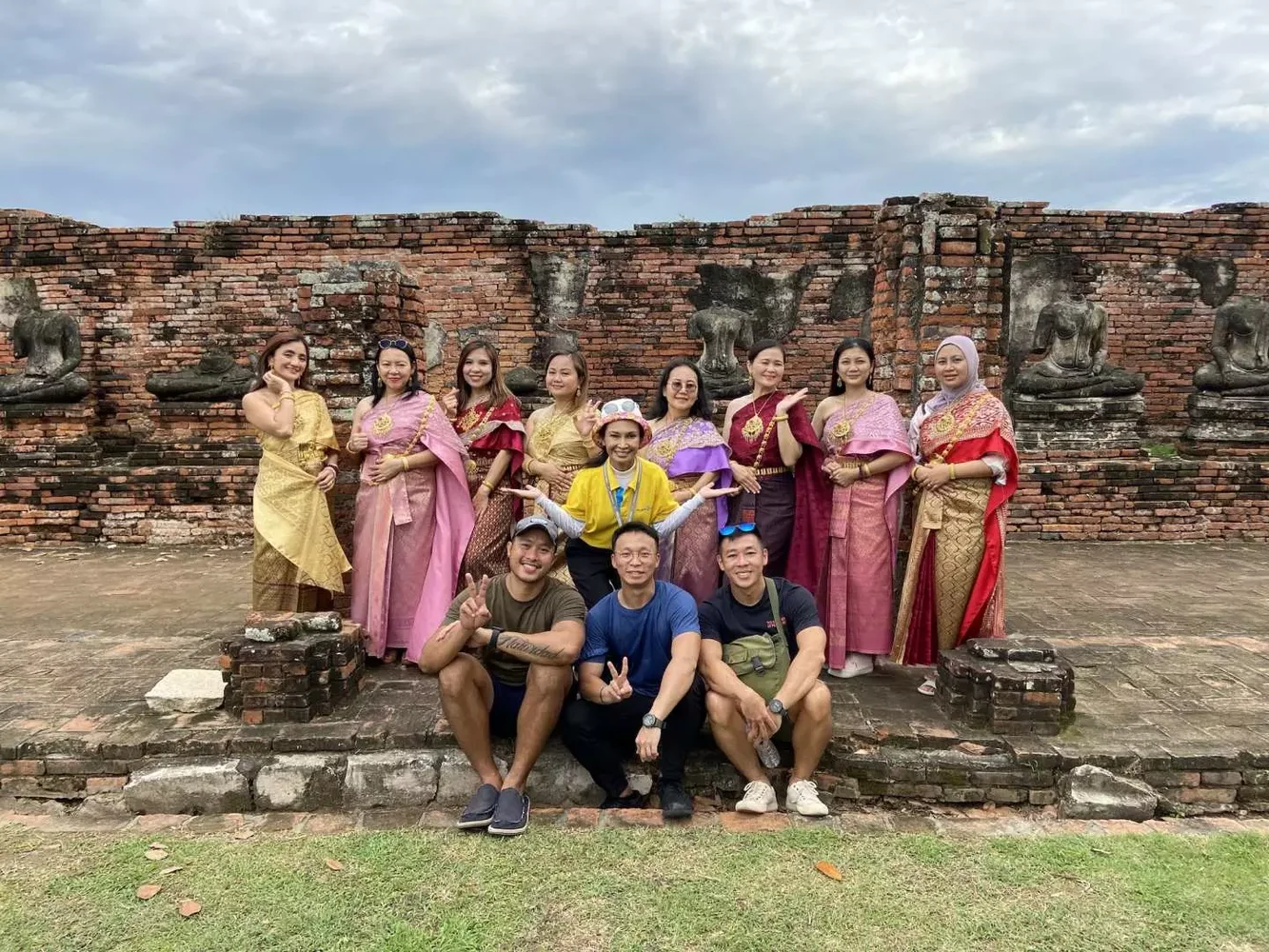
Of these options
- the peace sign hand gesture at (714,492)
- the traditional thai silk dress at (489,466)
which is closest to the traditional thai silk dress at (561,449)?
the traditional thai silk dress at (489,466)

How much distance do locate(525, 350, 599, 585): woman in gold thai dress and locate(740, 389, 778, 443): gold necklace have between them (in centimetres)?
75

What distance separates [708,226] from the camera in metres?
9.19

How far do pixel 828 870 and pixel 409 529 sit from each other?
8.51 ft

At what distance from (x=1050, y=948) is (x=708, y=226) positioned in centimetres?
823

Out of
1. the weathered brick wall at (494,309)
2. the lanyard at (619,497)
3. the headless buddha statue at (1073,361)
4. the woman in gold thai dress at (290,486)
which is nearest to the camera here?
the lanyard at (619,497)

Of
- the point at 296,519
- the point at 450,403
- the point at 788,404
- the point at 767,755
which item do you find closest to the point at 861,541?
the point at 788,404

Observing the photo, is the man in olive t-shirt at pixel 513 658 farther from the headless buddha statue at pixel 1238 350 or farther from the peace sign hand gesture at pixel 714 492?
the headless buddha statue at pixel 1238 350

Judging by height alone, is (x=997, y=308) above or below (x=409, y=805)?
above

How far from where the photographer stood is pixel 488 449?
4.12m

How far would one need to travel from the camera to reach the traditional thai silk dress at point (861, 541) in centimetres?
380

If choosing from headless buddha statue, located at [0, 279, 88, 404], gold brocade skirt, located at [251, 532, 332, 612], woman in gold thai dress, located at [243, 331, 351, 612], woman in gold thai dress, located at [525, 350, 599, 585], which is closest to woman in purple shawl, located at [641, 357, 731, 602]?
woman in gold thai dress, located at [525, 350, 599, 585]

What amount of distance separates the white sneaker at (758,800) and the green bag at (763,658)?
0.32 m

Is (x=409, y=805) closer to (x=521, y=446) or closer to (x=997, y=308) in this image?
(x=521, y=446)

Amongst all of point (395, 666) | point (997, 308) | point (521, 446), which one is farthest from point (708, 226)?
point (395, 666)
